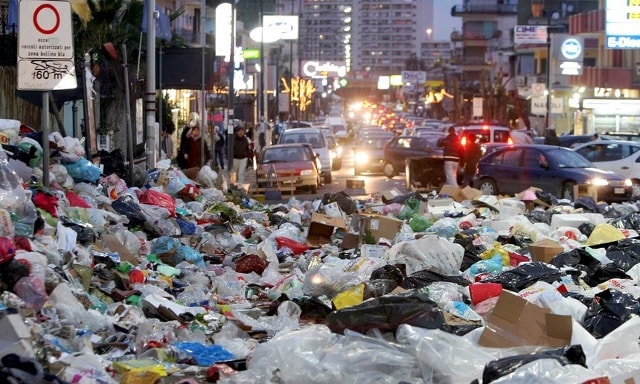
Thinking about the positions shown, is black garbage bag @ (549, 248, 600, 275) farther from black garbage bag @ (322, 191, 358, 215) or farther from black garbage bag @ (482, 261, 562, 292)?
black garbage bag @ (322, 191, 358, 215)

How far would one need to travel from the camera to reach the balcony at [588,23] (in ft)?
203

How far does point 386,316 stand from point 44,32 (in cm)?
585

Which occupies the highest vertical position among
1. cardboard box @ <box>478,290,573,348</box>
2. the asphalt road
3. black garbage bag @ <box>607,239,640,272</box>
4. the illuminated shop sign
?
the illuminated shop sign

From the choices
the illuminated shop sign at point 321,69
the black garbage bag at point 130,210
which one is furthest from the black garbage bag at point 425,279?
the illuminated shop sign at point 321,69

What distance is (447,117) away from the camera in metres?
119

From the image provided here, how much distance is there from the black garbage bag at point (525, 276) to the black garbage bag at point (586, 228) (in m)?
4.37

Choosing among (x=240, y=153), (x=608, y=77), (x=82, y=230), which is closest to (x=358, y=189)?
(x=240, y=153)

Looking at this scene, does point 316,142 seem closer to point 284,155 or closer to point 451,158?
point 284,155

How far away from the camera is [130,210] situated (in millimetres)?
15820

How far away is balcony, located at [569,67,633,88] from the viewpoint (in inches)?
2231

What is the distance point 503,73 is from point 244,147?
238 ft

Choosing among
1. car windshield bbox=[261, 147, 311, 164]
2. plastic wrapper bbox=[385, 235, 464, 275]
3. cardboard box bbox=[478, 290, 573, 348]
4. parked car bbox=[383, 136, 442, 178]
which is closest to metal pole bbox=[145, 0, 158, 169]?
car windshield bbox=[261, 147, 311, 164]

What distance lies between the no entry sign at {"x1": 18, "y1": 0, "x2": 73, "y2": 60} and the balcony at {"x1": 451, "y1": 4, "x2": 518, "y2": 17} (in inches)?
5275

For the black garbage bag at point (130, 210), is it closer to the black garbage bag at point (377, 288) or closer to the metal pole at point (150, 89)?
the black garbage bag at point (377, 288)
